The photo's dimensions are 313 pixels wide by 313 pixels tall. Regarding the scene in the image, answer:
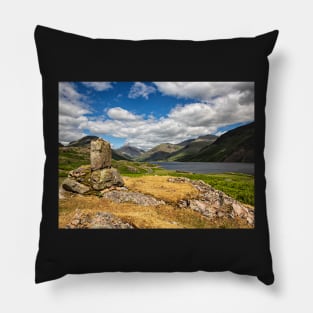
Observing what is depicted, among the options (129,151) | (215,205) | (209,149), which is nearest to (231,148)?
(209,149)

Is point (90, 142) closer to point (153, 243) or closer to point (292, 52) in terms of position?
point (153, 243)

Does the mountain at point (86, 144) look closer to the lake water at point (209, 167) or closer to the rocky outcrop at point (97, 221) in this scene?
the lake water at point (209, 167)

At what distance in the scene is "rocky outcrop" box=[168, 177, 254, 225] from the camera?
1729 mm

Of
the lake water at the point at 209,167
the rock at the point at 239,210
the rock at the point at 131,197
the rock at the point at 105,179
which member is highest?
the lake water at the point at 209,167

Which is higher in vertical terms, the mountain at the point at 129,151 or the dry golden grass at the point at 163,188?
the mountain at the point at 129,151

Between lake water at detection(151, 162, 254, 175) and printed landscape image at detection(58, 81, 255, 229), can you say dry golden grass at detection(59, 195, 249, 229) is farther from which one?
lake water at detection(151, 162, 254, 175)

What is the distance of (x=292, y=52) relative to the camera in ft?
6.40

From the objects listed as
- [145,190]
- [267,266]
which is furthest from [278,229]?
[145,190]

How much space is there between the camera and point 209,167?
1737mm

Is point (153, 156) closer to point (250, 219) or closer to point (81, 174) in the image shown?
point (81, 174)

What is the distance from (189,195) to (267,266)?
2.11ft

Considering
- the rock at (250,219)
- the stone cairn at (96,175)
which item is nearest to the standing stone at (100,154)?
the stone cairn at (96,175)

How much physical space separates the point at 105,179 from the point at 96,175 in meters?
0.06

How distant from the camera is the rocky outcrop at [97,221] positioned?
1693 mm
